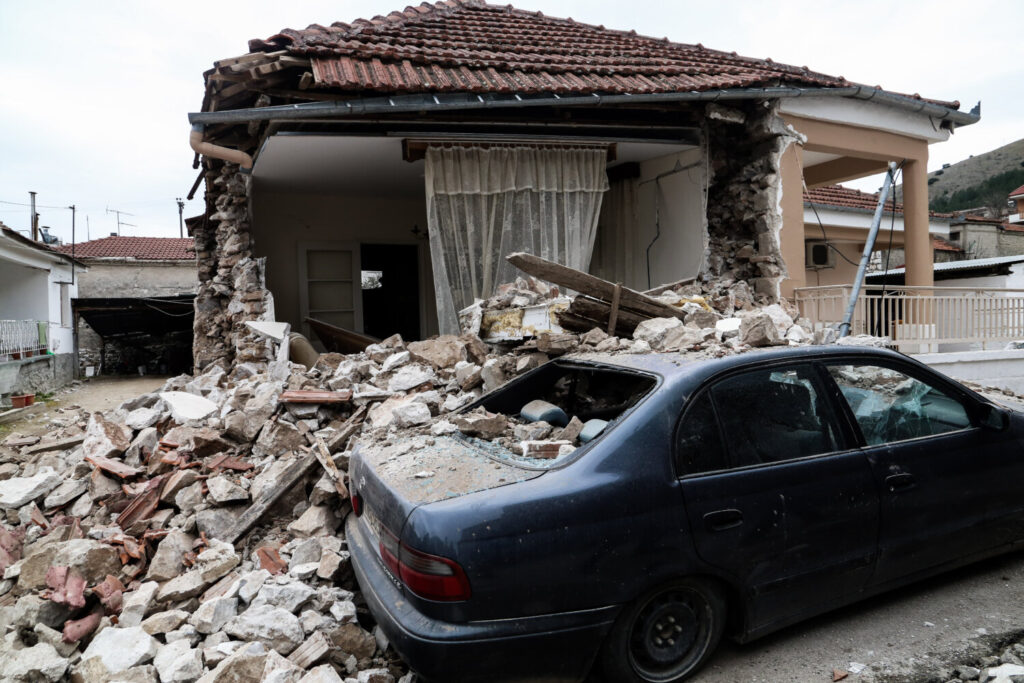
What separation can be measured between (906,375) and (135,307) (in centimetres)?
2046

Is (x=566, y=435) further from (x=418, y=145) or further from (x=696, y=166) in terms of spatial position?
(x=696, y=166)

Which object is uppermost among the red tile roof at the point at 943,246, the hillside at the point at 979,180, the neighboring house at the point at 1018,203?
the hillside at the point at 979,180

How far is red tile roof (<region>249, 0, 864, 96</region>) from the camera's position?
624cm

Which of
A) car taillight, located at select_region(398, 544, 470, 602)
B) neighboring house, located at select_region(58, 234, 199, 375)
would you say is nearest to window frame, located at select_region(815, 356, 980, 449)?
car taillight, located at select_region(398, 544, 470, 602)

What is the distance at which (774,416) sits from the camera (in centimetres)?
280

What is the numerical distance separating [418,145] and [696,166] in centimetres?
357

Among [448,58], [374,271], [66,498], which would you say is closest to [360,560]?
[66,498]

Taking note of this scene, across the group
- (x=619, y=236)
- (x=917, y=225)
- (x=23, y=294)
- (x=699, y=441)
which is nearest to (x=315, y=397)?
(x=699, y=441)

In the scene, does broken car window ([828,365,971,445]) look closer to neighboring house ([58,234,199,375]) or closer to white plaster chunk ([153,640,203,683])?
white plaster chunk ([153,640,203,683])

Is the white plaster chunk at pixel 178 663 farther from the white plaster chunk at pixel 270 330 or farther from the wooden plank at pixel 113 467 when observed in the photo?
the white plaster chunk at pixel 270 330

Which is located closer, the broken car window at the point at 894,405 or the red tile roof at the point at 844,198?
the broken car window at the point at 894,405

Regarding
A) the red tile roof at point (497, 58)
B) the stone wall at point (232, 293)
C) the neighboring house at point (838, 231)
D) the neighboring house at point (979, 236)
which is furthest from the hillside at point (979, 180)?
the stone wall at point (232, 293)

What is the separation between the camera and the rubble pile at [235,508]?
107 inches

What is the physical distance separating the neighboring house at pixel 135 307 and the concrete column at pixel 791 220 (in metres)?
17.0
